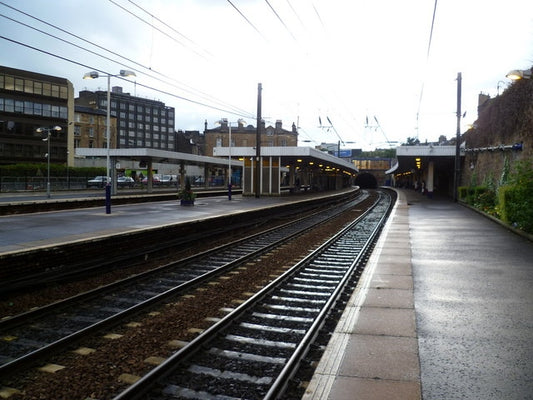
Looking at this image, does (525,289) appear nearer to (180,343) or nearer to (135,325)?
(180,343)

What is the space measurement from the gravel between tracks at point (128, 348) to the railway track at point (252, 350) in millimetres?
337

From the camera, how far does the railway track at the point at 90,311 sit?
223 inches

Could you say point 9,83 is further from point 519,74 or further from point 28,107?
point 519,74

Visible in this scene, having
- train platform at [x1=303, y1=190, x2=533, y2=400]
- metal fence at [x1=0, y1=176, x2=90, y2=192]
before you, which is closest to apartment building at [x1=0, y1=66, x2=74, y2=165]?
metal fence at [x1=0, y1=176, x2=90, y2=192]

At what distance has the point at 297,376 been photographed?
4902 mm

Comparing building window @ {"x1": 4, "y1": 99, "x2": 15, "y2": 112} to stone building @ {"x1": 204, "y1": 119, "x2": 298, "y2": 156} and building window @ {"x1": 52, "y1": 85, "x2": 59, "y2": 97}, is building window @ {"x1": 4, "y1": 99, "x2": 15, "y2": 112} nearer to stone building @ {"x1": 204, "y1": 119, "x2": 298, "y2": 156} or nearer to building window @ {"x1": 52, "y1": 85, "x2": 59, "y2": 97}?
building window @ {"x1": 52, "y1": 85, "x2": 59, "y2": 97}

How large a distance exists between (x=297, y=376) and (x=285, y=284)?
4259 millimetres

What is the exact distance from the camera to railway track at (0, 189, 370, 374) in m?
5.66

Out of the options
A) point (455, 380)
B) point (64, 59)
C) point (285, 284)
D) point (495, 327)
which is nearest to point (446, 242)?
point (285, 284)

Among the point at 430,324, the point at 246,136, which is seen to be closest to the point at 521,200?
the point at 430,324

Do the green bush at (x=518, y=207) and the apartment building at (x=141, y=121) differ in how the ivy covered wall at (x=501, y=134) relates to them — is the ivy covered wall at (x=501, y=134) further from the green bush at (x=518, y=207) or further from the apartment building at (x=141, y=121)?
the apartment building at (x=141, y=121)

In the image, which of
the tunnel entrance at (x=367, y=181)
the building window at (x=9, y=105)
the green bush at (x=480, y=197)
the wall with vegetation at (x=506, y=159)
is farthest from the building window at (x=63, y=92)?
the tunnel entrance at (x=367, y=181)

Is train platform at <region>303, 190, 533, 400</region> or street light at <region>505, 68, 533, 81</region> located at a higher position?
street light at <region>505, 68, 533, 81</region>

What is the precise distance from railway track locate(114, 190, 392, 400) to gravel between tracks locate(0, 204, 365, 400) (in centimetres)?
34
